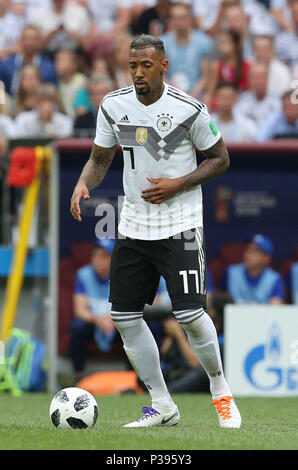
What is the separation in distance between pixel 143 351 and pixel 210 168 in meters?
1.23

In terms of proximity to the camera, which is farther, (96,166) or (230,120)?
(230,120)

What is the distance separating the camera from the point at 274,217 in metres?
12.9

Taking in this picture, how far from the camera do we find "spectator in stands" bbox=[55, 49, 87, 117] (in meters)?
13.9

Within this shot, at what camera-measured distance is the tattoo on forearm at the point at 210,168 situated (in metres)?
6.03

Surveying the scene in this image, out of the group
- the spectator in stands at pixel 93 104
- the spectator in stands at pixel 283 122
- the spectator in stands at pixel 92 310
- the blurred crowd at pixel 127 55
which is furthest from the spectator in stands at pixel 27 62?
the spectator in stands at pixel 92 310

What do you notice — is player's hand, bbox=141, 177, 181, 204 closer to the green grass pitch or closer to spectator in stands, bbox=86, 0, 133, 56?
the green grass pitch

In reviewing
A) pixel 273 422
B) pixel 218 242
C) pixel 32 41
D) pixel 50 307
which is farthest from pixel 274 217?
pixel 273 422

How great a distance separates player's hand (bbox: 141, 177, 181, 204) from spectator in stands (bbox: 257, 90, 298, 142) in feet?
20.6

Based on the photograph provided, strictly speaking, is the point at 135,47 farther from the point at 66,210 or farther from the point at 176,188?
the point at 66,210

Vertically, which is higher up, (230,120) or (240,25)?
(240,25)

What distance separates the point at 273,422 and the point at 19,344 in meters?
5.18

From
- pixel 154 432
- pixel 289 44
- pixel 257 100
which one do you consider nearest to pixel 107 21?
pixel 289 44

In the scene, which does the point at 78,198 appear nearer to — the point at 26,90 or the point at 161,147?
the point at 161,147

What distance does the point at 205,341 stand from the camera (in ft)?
19.9
